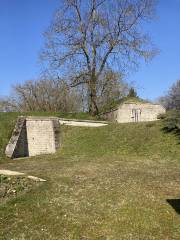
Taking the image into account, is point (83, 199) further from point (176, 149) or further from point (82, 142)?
point (82, 142)

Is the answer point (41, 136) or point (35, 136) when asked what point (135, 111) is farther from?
point (35, 136)

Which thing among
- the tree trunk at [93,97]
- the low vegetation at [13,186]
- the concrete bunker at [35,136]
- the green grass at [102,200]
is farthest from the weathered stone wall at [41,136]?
the low vegetation at [13,186]

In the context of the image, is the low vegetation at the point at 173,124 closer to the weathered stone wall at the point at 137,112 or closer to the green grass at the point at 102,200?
the green grass at the point at 102,200

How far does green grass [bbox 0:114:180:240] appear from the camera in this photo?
761 centimetres

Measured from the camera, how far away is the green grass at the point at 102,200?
25.0 ft

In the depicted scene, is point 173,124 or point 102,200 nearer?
point 102,200

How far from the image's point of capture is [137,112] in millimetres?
33812

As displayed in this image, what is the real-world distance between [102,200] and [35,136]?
13.5m

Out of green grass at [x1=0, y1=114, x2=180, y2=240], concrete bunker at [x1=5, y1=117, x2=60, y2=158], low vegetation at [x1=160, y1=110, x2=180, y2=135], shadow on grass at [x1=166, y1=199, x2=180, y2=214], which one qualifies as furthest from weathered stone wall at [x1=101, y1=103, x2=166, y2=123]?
shadow on grass at [x1=166, y1=199, x2=180, y2=214]

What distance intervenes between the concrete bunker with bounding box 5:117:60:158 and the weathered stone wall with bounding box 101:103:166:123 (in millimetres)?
10687

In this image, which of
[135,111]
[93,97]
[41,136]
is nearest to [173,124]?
[41,136]

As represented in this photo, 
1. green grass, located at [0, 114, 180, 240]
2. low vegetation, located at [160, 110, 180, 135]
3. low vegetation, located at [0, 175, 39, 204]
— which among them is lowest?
green grass, located at [0, 114, 180, 240]

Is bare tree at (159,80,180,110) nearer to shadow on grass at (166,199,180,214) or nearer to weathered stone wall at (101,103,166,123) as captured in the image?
weathered stone wall at (101,103,166,123)

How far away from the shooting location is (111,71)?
3466 centimetres
